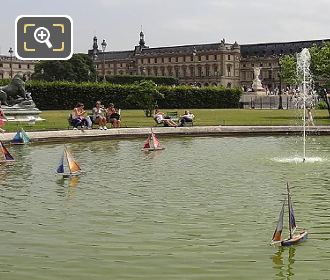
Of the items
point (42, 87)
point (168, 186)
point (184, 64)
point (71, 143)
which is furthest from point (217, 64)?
point (168, 186)

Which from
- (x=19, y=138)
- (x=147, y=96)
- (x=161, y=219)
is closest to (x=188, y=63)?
(x=147, y=96)

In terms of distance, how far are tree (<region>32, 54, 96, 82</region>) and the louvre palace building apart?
51303mm

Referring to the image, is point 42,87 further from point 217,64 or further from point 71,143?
point 217,64

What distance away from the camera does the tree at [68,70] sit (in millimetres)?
A: 94250

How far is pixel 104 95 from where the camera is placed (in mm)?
54125

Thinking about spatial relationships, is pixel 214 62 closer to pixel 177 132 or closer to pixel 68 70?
pixel 68 70

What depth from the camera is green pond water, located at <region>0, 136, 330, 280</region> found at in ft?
22.3

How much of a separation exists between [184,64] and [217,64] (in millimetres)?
8821

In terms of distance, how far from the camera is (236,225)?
8.66 meters

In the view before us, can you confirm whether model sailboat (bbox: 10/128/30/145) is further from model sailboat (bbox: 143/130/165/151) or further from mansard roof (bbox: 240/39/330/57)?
mansard roof (bbox: 240/39/330/57)

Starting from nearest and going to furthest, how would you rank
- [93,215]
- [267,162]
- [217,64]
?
[93,215]
[267,162]
[217,64]

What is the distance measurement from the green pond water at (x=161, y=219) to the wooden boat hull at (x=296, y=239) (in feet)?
0.24

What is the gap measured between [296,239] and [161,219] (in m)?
2.20

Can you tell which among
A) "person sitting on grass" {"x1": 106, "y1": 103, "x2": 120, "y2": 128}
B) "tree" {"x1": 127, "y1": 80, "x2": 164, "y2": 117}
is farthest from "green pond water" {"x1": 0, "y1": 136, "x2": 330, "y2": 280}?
"tree" {"x1": 127, "y1": 80, "x2": 164, "y2": 117}
